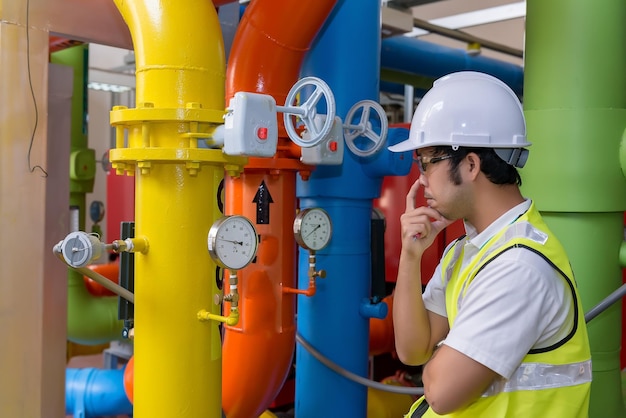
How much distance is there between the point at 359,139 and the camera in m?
2.52

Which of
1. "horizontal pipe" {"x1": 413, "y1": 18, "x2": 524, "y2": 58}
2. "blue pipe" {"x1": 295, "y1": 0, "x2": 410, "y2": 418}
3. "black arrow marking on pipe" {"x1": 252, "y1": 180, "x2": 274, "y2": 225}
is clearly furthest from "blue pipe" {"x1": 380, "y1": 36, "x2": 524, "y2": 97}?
"black arrow marking on pipe" {"x1": 252, "y1": 180, "x2": 274, "y2": 225}

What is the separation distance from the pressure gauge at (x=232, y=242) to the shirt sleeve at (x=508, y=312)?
0.67m

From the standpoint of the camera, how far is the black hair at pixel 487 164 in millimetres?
1379

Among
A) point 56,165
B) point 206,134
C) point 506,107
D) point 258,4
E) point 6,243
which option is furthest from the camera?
point 56,165

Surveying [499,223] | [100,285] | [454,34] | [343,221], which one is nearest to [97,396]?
[100,285]

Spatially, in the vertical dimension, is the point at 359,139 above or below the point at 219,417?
above

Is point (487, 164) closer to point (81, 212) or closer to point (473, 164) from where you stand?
point (473, 164)

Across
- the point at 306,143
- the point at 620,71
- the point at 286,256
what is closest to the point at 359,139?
the point at 286,256

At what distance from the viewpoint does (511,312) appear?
1212 mm

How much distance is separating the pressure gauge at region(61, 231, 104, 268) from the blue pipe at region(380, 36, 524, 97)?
2.59 meters

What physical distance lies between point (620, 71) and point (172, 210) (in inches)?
58.6

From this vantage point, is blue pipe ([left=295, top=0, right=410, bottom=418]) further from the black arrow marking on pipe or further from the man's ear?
the man's ear

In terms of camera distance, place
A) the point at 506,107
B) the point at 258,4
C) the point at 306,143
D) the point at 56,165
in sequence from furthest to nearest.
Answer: the point at 56,165 < the point at 258,4 < the point at 306,143 < the point at 506,107

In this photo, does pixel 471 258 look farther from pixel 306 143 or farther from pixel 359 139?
pixel 359 139
